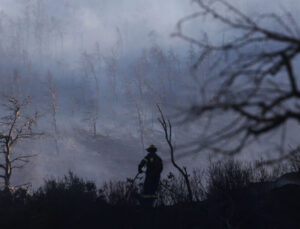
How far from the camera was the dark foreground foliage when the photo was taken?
26.4ft

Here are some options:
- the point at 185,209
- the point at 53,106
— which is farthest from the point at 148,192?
the point at 53,106

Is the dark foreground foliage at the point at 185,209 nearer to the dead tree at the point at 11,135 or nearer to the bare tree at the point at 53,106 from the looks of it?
the dead tree at the point at 11,135

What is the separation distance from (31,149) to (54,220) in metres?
41.2

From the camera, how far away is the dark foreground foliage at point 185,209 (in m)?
8.05

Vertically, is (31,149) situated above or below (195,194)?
above

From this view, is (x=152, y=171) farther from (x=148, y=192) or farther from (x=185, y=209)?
(x=185, y=209)

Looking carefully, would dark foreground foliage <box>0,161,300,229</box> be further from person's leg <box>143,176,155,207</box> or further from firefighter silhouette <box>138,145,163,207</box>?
firefighter silhouette <box>138,145,163,207</box>

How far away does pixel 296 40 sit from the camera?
1993 millimetres

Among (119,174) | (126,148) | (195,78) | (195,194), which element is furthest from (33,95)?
(195,78)

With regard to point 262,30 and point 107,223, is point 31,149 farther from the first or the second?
point 262,30

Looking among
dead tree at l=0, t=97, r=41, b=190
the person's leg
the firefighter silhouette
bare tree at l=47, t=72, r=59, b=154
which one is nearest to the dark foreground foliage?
the person's leg

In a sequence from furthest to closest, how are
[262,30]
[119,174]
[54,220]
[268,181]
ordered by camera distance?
[119,174], [268,181], [54,220], [262,30]

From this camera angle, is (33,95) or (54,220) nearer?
(54,220)

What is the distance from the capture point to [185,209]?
918cm
